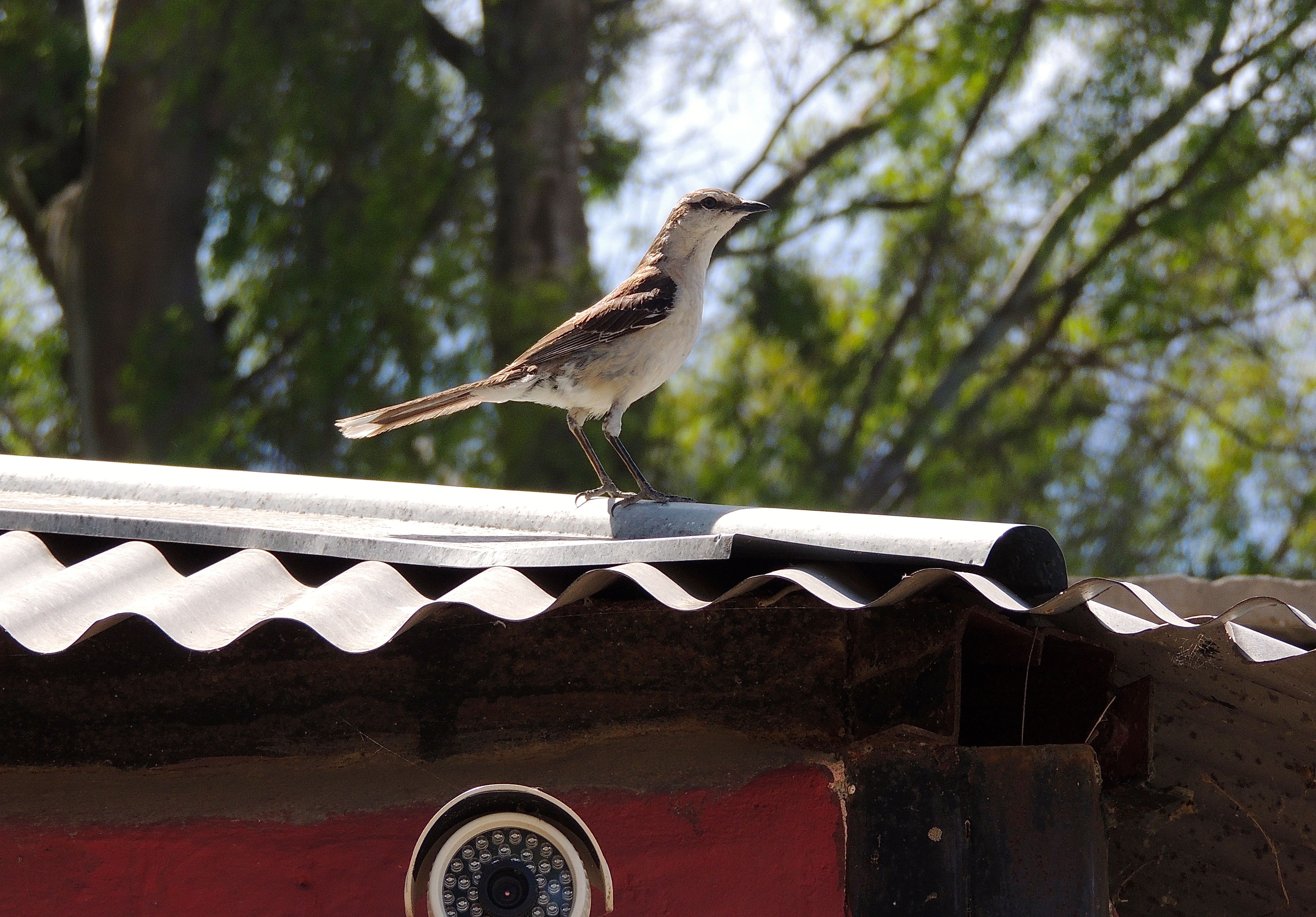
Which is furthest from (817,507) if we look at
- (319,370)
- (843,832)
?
Result: (843,832)

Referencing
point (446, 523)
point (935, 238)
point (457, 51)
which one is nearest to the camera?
point (446, 523)

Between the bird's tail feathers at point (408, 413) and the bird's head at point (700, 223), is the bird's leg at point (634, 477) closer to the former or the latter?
the bird's tail feathers at point (408, 413)

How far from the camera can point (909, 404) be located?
12828 millimetres

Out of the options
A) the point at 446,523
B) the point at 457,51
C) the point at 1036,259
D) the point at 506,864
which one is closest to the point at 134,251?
the point at 457,51

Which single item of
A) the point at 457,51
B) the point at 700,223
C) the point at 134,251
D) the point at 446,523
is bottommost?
the point at 446,523

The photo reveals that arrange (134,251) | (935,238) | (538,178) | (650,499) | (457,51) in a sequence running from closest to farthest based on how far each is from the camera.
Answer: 1. (650,499)
2. (538,178)
3. (457,51)
4. (134,251)
5. (935,238)

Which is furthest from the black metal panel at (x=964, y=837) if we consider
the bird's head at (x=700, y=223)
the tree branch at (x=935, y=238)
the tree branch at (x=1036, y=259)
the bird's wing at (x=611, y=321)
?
the tree branch at (x=935, y=238)

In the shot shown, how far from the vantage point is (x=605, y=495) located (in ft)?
14.6

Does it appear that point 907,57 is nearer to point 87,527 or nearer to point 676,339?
point 676,339

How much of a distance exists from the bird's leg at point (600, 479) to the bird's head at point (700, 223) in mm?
815

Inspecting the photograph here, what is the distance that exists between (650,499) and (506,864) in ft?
6.01

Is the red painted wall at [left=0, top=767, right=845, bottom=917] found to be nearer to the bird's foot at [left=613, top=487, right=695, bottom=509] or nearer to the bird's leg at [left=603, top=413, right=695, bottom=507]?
the bird's foot at [left=613, top=487, right=695, bottom=509]

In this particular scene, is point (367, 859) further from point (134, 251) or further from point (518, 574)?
point (134, 251)

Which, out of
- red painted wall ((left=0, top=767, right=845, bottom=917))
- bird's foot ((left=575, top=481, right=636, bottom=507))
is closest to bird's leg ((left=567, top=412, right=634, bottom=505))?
bird's foot ((left=575, top=481, right=636, bottom=507))
